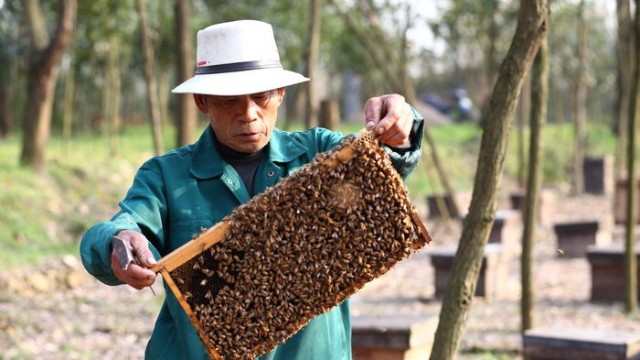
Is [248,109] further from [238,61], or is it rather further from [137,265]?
[137,265]

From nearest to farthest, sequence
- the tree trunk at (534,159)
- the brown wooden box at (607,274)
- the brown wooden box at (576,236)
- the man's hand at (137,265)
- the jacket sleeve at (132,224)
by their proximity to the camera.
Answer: the man's hand at (137,265)
the jacket sleeve at (132,224)
the tree trunk at (534,159)
the brown wooden box at (607,274)
the brown wooden box at (576,236)

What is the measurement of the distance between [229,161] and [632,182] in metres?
7.34

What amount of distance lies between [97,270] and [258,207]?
540mm

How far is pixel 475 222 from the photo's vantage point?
5242 mm

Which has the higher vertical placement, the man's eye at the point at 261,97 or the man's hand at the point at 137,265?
the man's eye at the point at 261,97

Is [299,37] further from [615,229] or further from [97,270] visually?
[97,270]

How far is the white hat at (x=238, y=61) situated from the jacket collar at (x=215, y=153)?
0.75 feet

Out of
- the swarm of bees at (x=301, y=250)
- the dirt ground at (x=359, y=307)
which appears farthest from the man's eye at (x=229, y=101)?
the dirt ground at (x=359, y=307)

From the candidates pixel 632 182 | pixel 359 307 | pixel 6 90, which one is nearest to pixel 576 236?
pixel 359 307

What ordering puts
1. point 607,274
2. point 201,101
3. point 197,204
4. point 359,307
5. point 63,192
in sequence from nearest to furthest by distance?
point 197,204, point 201,101, point 607,274, point 359,307, point 63,192

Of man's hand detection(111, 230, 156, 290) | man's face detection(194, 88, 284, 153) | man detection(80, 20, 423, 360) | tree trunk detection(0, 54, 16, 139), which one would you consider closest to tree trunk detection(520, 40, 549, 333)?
man detection(80, 20, 423, 360)

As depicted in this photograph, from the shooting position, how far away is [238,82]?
343 cm

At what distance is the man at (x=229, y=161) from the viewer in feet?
11.3

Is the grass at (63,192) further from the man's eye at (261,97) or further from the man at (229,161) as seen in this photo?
the man's eye at (261,97)
